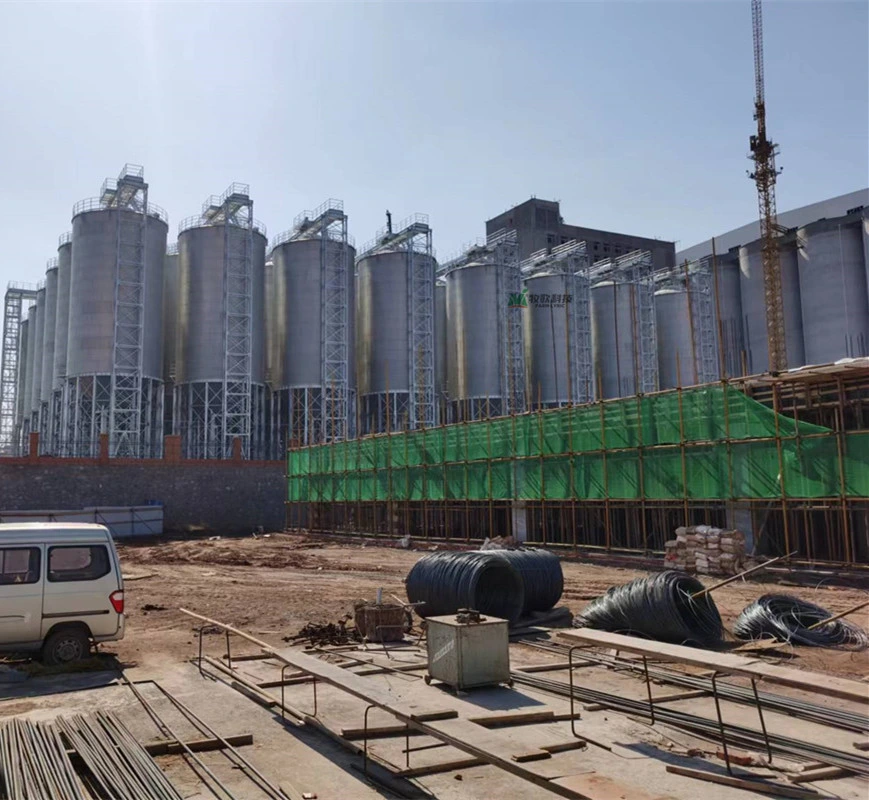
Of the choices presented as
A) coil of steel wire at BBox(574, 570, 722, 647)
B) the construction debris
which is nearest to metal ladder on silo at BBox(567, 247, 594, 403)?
the construction debris

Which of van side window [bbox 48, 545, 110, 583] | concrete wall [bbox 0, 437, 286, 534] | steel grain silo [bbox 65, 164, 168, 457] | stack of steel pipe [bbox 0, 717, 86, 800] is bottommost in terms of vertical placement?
stack of steel pipe [bbox 0, 717, 86, 800]

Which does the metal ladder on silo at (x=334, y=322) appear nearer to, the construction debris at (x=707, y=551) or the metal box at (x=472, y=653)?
the construction debris at (x=707, y=551)

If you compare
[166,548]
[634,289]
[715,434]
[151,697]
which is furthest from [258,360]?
[151,697]

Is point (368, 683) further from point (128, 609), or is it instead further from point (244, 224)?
point (244, 224)

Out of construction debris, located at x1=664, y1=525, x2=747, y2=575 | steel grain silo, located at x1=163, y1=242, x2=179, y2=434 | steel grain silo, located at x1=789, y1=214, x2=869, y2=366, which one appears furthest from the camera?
steel grain silo, located at x1=163, y1=242, x2=179, y2=434

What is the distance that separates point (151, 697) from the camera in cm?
908

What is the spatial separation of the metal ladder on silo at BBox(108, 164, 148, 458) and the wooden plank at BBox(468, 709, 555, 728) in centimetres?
4177

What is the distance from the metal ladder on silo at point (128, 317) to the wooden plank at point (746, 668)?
42213mm

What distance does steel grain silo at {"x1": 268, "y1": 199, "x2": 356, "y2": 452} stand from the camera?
52.2 meters

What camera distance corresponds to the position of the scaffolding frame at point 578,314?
197 feet

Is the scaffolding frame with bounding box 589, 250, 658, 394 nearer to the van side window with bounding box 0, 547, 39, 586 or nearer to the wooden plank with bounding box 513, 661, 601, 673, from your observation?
the wooden plank with bounding box 513, 661, 601, 673

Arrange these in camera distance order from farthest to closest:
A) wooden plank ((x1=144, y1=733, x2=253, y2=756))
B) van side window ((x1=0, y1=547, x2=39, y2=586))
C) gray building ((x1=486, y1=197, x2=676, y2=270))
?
gray building ((x1=486, y1=197, x2=676, y2=270))
van side window ((x1=0, y1=547, x2=39, y2=586))
wooden plank ((x1=144, y1=733, x2=253, y2=756))

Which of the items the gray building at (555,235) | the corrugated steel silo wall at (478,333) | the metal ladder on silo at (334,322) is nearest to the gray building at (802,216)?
the gray building at (555,235)

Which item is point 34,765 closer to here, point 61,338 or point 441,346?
point 61,338
